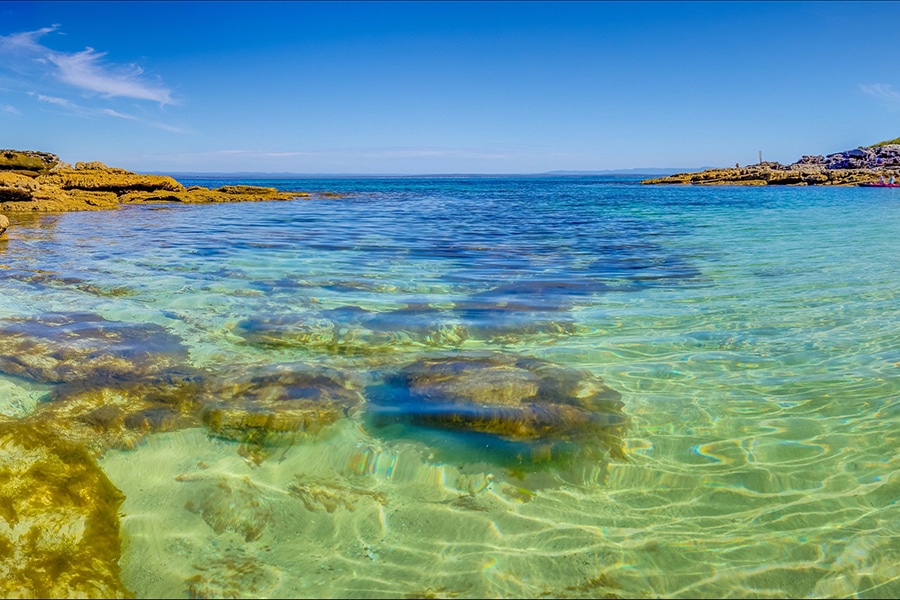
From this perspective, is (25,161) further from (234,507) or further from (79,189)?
(234,507)

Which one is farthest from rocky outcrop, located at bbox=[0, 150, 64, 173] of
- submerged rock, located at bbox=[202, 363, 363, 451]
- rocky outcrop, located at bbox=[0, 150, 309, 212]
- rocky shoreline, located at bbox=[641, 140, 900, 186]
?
rocky shoreline, located at bbox=[641, 140, 900, 186]

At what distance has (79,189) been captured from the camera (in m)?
26.6

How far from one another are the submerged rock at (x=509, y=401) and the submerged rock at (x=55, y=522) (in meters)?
1.62

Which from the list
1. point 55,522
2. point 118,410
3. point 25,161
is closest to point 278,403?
point 118,410

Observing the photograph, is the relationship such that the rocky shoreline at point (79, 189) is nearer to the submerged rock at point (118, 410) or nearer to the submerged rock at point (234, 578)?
the submerged rock at point (118, 410)

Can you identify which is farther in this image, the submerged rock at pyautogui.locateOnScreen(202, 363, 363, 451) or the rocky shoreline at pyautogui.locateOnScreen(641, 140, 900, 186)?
the rocky shoreline at pyautogui.locateOnScreen(641, 140, 900, 186)

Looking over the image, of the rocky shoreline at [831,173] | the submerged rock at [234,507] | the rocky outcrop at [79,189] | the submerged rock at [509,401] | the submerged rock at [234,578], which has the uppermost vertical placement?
the rocky shoreline at [831,173]

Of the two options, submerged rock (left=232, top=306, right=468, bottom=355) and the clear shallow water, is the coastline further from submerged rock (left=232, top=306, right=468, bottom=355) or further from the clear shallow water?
submerged rock (left=232, top=306, right=468, bottom=355)

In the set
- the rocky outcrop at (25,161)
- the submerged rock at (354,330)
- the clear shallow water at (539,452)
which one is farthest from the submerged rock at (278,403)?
the rocky outcrop at (25,161)

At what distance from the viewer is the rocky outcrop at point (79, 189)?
826 inches

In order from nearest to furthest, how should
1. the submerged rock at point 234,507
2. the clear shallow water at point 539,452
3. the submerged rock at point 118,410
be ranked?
the clear shallow water at point 539,452 → the submerged rock at point 234,507 → the submerged rock at point 118,410

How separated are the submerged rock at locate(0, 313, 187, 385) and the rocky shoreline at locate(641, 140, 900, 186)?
57193mm

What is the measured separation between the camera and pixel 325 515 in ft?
8.45

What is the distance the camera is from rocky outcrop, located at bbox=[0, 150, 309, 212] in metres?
21.0
